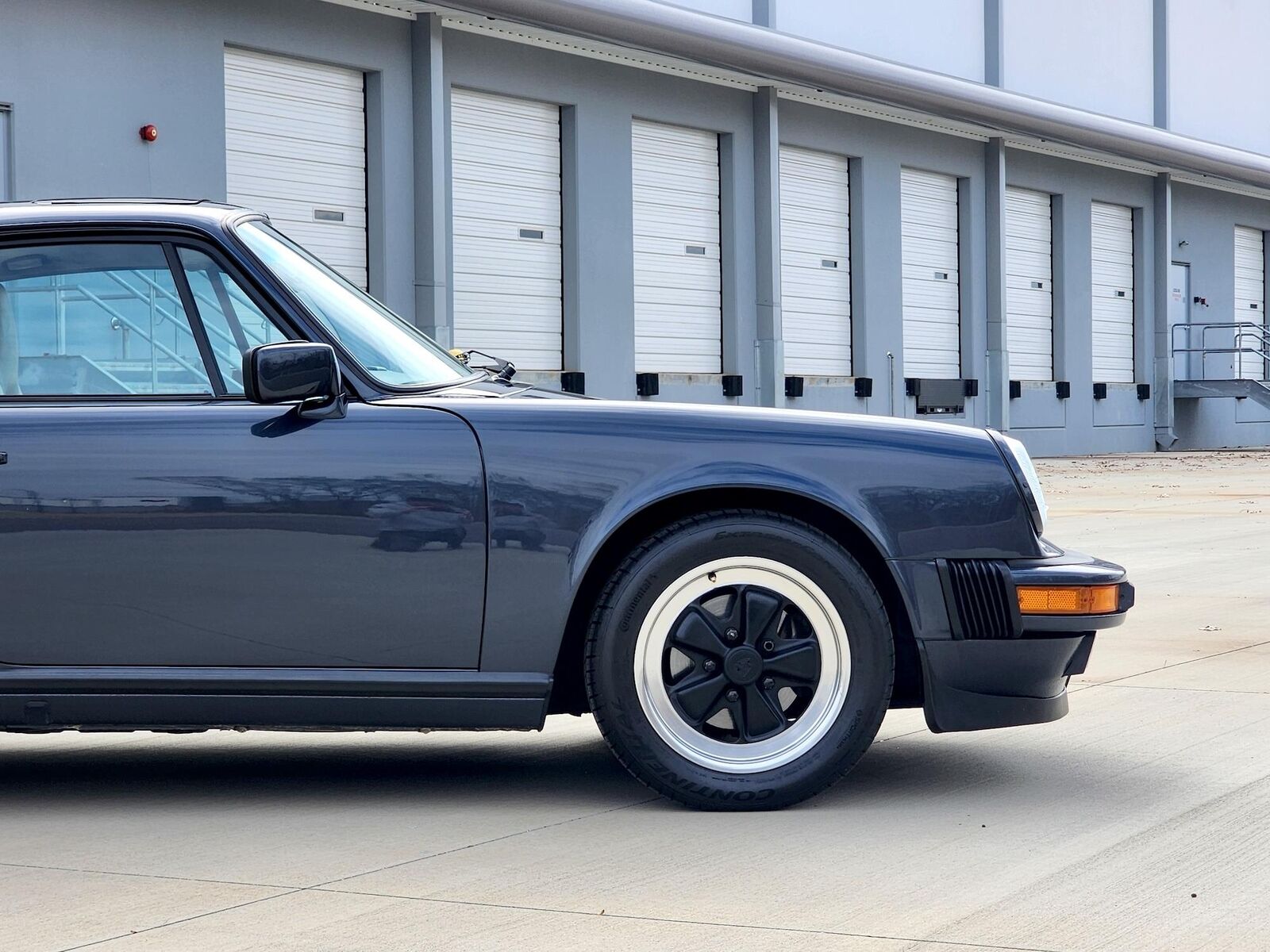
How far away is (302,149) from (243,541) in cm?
1596

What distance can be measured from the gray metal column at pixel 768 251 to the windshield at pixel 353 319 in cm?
2085

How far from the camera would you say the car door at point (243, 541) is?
434cm

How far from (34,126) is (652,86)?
9.76 m

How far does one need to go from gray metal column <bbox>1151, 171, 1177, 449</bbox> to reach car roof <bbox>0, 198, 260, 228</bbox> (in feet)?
108

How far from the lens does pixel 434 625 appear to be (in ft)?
14.3

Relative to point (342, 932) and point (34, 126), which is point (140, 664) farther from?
point (34, 126)

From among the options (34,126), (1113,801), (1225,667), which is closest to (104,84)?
(34,126)

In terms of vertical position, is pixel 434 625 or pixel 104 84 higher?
pixel 104 84

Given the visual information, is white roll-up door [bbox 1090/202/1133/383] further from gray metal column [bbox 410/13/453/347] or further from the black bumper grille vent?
the black bumper grille vent

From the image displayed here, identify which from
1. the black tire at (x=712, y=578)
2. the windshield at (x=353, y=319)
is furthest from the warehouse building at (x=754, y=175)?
the black tire at (x=712, y=578)

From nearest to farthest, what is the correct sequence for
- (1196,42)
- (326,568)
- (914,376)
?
(326,568) < (914,376) < (1196,42)

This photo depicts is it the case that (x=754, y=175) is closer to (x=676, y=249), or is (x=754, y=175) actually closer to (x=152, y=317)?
(x=676, y=249)

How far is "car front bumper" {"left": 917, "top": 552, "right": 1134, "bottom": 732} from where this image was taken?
4.43 m

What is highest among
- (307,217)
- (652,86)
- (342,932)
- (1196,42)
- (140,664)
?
(1196,42)
